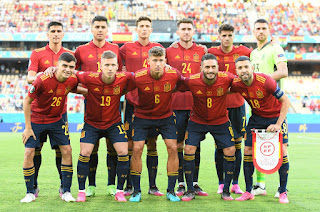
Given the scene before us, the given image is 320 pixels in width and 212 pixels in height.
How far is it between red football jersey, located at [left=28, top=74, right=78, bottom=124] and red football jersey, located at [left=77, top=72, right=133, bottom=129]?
0.22 m

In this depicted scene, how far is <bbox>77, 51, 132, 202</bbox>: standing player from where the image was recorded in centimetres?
598

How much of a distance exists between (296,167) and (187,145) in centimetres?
498

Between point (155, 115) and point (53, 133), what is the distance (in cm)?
147

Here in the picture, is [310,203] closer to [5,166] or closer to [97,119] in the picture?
[97,119]

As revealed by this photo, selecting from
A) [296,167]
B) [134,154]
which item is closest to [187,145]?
[134,154]

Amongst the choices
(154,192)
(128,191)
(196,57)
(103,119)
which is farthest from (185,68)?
(128,191)

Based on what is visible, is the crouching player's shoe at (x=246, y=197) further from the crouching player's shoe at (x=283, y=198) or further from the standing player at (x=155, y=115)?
the standing player at (x=155, y=115)

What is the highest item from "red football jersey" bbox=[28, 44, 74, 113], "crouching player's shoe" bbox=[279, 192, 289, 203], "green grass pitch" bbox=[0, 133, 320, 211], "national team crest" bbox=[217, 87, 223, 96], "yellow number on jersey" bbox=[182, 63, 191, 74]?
"red football jersey" bbox=[28, 44, 74, 113]

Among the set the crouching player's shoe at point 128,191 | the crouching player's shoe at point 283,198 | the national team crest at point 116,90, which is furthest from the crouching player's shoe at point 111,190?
the crouching player's shoe at point 283,198

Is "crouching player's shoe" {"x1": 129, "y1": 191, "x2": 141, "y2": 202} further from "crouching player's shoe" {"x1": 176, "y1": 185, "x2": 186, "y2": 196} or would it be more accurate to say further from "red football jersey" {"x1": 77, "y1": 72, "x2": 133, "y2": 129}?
"red football jersey" {"x1": 77, "y1": 72, "x2": 133, "y2": 129}

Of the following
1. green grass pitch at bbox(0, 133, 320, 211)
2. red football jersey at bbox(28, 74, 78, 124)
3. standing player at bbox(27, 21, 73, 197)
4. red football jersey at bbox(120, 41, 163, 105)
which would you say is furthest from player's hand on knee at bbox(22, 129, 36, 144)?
red football jersey at bbox(120, 41, 163, 105)

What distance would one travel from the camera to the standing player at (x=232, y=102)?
22.1 feet

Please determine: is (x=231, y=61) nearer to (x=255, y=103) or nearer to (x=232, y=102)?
(x=232, y=102)

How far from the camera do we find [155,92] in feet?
19.9
